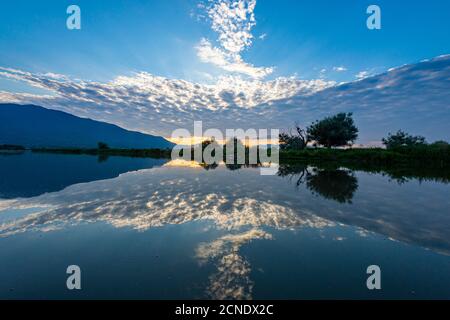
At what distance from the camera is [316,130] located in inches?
2675

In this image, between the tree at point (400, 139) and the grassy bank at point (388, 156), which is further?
the tree at point (400, 139)

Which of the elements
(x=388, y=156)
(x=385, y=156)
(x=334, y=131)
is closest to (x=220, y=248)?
(x=385, y=156)

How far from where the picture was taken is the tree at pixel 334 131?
214ft

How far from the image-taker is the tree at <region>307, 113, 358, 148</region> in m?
65.2

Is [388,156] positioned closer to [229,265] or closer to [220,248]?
[220,248]

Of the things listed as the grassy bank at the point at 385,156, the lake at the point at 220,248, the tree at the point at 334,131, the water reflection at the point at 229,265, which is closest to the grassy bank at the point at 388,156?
the grassy bank at the point at 385,156

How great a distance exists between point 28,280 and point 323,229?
6.66 metres

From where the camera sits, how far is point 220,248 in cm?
542

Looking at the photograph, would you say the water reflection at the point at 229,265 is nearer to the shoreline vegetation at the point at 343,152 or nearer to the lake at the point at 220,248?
the lake at the point at 220,248

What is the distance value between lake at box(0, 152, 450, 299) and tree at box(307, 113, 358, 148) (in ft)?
195

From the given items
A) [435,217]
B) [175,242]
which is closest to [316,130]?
[435,217]

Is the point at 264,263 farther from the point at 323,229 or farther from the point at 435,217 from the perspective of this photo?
the point at 435,217

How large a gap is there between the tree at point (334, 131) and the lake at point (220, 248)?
59.4m

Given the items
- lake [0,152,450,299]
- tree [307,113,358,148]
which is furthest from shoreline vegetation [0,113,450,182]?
lake [0,152,450,299]
